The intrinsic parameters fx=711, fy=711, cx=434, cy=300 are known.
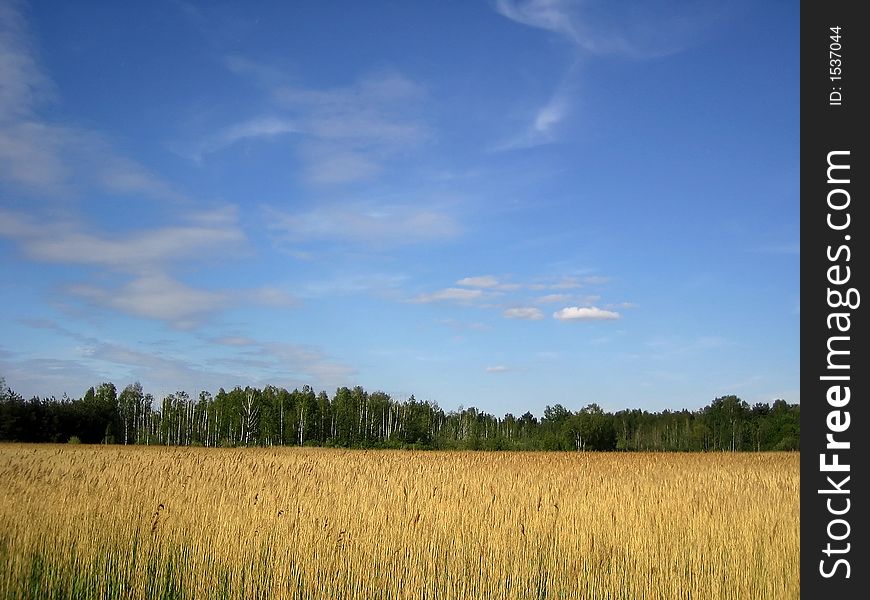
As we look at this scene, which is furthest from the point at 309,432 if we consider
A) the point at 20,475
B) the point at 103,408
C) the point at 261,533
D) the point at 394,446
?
the point at 261,533

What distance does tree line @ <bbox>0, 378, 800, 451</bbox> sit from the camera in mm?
72250

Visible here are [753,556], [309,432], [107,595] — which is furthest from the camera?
[309,432]

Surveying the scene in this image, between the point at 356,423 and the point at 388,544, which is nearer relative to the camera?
the point at 388,544

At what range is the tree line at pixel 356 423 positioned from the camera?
237ft

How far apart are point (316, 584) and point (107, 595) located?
2003mm

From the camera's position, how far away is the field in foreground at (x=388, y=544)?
701 cm

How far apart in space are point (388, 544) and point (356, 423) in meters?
77.0

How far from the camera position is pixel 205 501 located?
395 inches

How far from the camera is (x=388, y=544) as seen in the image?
25.7 ft

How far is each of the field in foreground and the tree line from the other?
54.9 metres

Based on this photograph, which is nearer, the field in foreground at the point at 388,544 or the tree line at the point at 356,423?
the field in foreground at the point at 388,544

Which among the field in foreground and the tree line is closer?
the field in foreground

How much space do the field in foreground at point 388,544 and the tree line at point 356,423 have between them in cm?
5493
